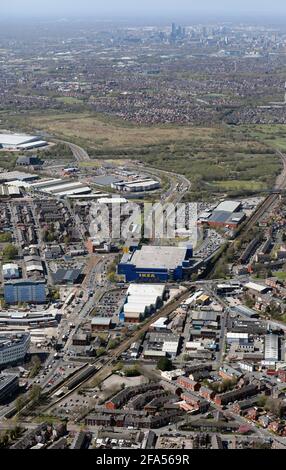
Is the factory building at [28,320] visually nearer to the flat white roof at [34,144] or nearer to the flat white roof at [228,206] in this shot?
the flat white roof at [228,206]

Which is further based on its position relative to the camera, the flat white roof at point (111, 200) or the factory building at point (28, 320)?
the flat white roof at point (111, 200)

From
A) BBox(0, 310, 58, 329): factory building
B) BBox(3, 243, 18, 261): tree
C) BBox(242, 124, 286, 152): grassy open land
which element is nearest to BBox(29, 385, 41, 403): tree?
BBox(0, 310, 58, 329): factory building

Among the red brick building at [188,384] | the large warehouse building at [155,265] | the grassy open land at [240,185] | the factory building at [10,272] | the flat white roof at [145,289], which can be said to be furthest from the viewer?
the grassy open land at [240,185]

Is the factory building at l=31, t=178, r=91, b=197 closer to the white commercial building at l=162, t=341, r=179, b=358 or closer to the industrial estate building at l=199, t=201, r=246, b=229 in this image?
the industrial estate building at l=199, t=201, r=246, b=229

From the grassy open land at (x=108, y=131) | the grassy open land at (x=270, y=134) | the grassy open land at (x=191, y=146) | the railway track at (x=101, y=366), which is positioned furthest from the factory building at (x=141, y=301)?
the grassy open land at (x=270, y=134)
